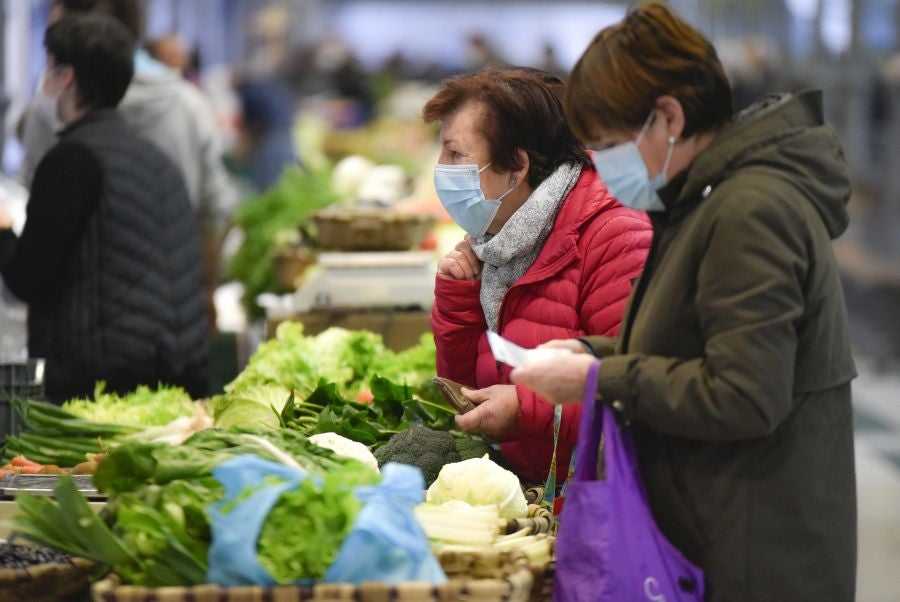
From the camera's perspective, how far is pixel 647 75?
2.79 m

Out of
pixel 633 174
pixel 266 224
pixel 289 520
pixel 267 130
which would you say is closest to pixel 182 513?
pixel 289 520

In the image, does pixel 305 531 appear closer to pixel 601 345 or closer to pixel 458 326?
pixel 601 345

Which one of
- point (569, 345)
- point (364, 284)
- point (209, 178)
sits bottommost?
point (364, 284)

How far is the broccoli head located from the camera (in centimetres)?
361

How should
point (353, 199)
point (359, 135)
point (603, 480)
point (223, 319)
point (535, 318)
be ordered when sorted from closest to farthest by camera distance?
1. point (603, 480)
2. point (535, 318)
3. point (353, 199)
4. point (223, 319)
5. point (359, 135)

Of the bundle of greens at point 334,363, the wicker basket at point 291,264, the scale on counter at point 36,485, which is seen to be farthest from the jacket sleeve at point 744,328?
the wicker basket at point 291,264

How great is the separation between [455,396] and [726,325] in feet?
3.69

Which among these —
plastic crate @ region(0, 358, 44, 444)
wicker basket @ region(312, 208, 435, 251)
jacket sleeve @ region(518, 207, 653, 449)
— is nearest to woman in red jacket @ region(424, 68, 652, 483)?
jacket sleeve @ region(518, 207, 653, 449)

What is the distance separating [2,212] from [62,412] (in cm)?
224

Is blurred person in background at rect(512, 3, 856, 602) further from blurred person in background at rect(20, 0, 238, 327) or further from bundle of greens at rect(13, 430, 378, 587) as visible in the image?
blurred person in background at rect(20, 0, 238, 327)

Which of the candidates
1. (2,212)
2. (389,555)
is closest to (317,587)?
(389,555)

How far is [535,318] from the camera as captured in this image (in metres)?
3.67

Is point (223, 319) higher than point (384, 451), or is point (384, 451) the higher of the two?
point (384, 451)

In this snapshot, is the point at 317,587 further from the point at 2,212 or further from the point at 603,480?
the point at 2,212
